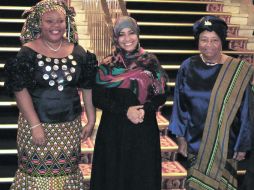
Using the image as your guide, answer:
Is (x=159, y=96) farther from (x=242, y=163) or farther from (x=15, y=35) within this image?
(x=15, y=35)

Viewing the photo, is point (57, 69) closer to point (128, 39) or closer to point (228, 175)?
point (128, 39)

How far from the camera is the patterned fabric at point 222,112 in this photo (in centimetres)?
303

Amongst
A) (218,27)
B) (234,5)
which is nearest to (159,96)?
(218,27)

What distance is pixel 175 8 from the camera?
7.02 m

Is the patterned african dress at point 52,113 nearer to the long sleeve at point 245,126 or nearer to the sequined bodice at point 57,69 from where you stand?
the sequined bodice at point 57,69

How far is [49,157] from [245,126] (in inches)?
51.0

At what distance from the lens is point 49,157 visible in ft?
10.2

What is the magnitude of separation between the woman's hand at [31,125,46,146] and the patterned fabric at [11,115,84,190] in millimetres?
52

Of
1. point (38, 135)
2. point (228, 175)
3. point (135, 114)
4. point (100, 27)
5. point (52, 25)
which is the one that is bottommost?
point (228, 175)

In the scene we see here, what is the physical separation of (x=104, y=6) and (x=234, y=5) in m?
2.98

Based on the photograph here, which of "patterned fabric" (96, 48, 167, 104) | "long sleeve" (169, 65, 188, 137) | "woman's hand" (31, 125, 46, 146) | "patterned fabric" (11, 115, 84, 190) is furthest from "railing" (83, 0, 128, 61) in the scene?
"woman's hand" (31, 125, 46, 146)

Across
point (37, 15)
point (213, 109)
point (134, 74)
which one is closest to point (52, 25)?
point (37, 15)

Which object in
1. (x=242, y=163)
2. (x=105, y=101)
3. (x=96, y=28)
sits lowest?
(x=242, y=163)

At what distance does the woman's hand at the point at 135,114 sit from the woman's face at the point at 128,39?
0.39 metres
